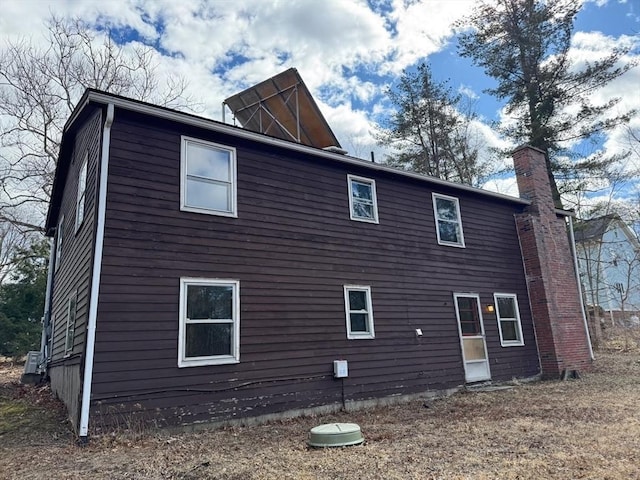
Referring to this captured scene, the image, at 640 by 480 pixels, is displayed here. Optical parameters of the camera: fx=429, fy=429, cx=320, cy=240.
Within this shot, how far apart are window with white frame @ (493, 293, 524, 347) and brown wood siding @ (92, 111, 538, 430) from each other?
26 cm

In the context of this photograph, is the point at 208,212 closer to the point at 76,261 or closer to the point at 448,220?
the point at 76,261

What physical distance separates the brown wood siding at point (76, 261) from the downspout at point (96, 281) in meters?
0.17

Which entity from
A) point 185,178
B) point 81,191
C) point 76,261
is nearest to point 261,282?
point 185,178

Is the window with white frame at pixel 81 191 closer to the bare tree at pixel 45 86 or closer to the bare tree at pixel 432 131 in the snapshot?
the bare tree at pixel 45 86

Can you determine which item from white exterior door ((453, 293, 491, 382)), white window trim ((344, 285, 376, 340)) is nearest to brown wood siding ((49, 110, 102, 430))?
white window trim ((344, 285, 376, 340))

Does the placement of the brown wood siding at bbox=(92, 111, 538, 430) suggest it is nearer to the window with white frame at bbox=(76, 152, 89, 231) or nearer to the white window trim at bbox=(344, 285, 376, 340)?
the white window trim at bbox=(344, 285, 376, 340)

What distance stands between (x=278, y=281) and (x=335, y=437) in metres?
3.27

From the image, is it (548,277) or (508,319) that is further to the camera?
(548,277)

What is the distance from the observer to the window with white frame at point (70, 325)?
7596mm

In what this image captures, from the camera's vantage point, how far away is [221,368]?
22.9 ft

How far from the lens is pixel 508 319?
11734mm

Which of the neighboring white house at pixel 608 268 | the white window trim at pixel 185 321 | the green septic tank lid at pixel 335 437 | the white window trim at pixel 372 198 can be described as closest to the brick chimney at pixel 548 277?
the white window trim at pixel 372 198

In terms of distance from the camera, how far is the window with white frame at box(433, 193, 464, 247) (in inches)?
442

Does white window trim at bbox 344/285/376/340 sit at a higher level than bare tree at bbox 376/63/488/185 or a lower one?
lower
